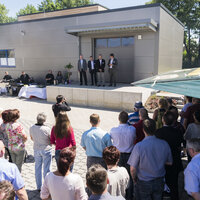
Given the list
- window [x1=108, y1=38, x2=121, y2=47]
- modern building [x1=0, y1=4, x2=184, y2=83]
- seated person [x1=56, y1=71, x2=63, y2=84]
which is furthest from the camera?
seated person [x1=56, y1=71, x2=63, y2=84]

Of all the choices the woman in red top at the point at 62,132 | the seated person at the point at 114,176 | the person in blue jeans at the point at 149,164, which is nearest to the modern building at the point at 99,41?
the woman in red top at the point at 62,132

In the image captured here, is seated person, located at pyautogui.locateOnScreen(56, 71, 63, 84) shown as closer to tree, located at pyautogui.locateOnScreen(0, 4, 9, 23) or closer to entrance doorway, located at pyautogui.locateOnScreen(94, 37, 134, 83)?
entrance doorway, located at pyautogui.locateOnScreen(94, 37, 134, 83)

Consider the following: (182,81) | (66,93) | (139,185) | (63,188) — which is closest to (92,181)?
(63,188)

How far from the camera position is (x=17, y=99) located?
47.4 feet

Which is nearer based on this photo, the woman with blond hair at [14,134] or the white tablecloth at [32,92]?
the woman with blond hair at [14,134]

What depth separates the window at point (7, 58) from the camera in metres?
19.7

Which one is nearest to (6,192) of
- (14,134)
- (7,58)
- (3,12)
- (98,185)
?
(98,185)

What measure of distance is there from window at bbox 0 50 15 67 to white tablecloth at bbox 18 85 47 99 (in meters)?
6.28

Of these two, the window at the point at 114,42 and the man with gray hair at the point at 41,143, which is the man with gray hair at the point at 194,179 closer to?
the man with gray hair at the point at 41,143

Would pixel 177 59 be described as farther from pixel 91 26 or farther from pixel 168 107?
pixel 168 107

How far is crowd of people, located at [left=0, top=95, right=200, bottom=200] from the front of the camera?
8.32ft

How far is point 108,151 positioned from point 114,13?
44.0 ft

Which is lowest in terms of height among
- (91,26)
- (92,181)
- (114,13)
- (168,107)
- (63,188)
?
(63,188)

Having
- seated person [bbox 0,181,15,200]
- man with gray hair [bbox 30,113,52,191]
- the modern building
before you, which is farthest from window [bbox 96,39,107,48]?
seated person [bbox 0,181,15,200]
